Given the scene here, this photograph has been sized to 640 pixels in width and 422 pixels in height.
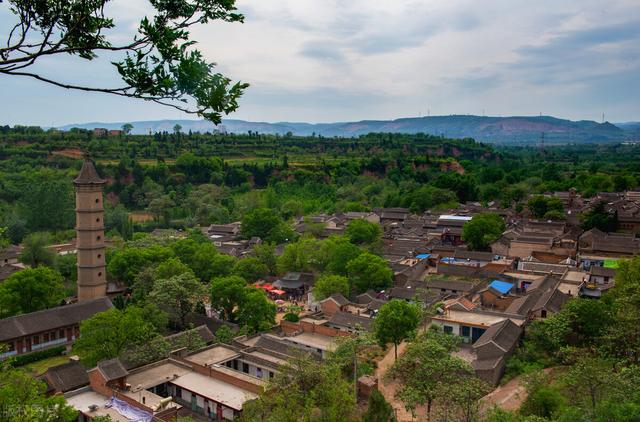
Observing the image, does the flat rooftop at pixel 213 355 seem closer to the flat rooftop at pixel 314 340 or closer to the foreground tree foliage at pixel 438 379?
the flat rooftop at pixel 314 340

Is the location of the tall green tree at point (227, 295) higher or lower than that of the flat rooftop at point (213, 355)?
higher

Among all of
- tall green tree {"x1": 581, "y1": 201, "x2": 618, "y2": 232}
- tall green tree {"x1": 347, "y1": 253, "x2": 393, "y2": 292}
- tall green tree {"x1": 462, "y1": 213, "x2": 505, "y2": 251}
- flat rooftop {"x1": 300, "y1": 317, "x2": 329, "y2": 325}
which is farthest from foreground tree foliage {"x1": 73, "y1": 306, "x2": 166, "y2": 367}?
tall green tree {"x1": 581, "y1": 201, "x2": 618, "y2": 232}

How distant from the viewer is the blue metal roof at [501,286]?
88.9ft

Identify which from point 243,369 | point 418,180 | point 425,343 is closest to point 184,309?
point 243,369

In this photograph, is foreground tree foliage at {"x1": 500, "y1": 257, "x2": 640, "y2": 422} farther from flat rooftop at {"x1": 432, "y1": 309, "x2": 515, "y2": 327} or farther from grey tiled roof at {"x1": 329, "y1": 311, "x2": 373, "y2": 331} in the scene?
grey tiled roof at {"x1": 329, "y1": 311, "x2": 373, "y2": 331}

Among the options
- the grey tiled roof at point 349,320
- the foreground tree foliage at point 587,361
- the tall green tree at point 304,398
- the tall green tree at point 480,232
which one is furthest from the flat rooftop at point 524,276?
the tall green tree at point 304,398

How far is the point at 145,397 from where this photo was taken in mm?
16422

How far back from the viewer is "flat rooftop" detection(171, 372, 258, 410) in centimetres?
1587

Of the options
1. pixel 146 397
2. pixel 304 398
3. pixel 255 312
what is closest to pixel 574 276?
pixel 255 312

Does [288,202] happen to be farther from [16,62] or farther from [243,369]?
[16,62]

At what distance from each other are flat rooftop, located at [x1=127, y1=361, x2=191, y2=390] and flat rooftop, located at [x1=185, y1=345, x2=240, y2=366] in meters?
0.62

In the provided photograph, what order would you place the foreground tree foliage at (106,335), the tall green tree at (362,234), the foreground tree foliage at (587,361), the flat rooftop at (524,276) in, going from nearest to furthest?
the foreground tree foliage at (587,361)
the foreground tree foliage at (106,335)
the flat rooftop at (524,276)
the tall green tree at (362,234)

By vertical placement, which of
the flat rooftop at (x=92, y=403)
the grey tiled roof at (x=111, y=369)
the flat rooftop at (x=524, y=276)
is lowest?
the flat rooftop at (x=92, y=403)

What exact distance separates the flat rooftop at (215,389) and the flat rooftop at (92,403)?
221 centimetres
